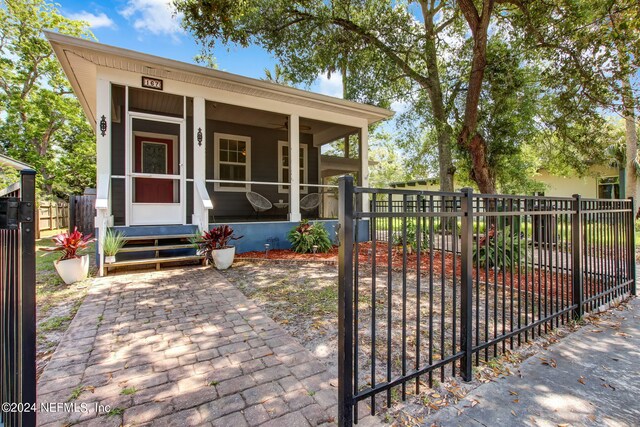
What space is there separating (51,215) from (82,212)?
426cm

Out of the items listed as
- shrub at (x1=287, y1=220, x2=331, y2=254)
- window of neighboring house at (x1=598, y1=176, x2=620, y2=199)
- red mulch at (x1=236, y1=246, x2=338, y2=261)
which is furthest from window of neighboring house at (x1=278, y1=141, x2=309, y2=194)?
window of neighboring house at (x1=598, y1=176, x2=620, y2=199)

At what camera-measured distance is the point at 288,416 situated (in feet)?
5.72

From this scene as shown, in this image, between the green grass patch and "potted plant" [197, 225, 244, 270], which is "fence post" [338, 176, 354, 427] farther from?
"potted plant" [197, 225, 244, 270]

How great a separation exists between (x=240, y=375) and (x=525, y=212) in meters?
2.73

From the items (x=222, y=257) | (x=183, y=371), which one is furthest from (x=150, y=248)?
(x=183, y=371)

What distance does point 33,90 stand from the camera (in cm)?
A: 1428

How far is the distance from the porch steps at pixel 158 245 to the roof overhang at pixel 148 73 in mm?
2977

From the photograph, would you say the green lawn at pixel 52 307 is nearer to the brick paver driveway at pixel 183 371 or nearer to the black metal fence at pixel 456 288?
the brick paver driveway at pixel 183 371

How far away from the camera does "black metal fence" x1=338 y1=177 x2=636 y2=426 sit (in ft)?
5.48

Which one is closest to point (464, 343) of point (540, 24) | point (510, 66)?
point (510, 66)

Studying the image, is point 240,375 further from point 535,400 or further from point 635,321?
point 635,321

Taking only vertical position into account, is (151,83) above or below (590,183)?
above

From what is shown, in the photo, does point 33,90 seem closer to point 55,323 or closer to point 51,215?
point 51,215

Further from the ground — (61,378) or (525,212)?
(525,212)
